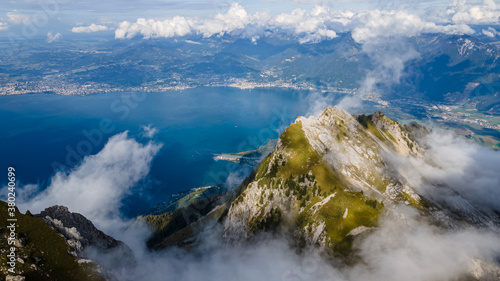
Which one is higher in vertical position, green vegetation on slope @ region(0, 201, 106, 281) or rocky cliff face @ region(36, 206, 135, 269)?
green vegetation on slope @ region(0, 201, 106, 281)

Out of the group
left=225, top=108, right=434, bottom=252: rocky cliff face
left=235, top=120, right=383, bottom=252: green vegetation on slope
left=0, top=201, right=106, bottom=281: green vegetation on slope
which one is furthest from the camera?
left=225, top=108, right=434, bottom=252: rocky cliff face

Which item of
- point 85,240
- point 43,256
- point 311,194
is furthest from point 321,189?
point 43,256

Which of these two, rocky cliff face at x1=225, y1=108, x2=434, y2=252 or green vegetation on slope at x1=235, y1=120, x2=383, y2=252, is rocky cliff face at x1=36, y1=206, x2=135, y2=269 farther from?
green vegetation on slope at x1=235, y1=120, x2=383, y2=252

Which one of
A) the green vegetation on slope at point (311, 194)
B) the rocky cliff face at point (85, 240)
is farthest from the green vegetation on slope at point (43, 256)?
the green vegetation on slope at point (311, 194)

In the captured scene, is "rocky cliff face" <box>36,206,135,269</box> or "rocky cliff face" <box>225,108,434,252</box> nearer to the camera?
"rocky cliff face" <box>36,206,135,269</box>

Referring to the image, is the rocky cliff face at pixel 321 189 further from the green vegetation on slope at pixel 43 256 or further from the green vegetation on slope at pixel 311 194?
the green vegetation on slope at pixel 43 256

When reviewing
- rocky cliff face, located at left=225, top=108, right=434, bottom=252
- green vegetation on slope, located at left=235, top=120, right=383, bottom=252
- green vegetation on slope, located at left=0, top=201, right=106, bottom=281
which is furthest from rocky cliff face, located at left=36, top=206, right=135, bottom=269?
green vegetation on slope, located at left=235, top=120, right=383, bottom=252

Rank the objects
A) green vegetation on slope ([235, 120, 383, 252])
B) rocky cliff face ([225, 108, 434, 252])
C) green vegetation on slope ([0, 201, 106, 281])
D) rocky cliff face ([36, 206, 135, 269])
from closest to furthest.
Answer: green vegetation on slope ([0, 201, 106, 281])
rocky cliff face ([36, 206, 135, 269])
green vegetation on slope ([235, 120, 383, 252])
rocky cliff face ([225, 108, 434, 252])

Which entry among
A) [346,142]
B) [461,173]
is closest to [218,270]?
[346,142]
